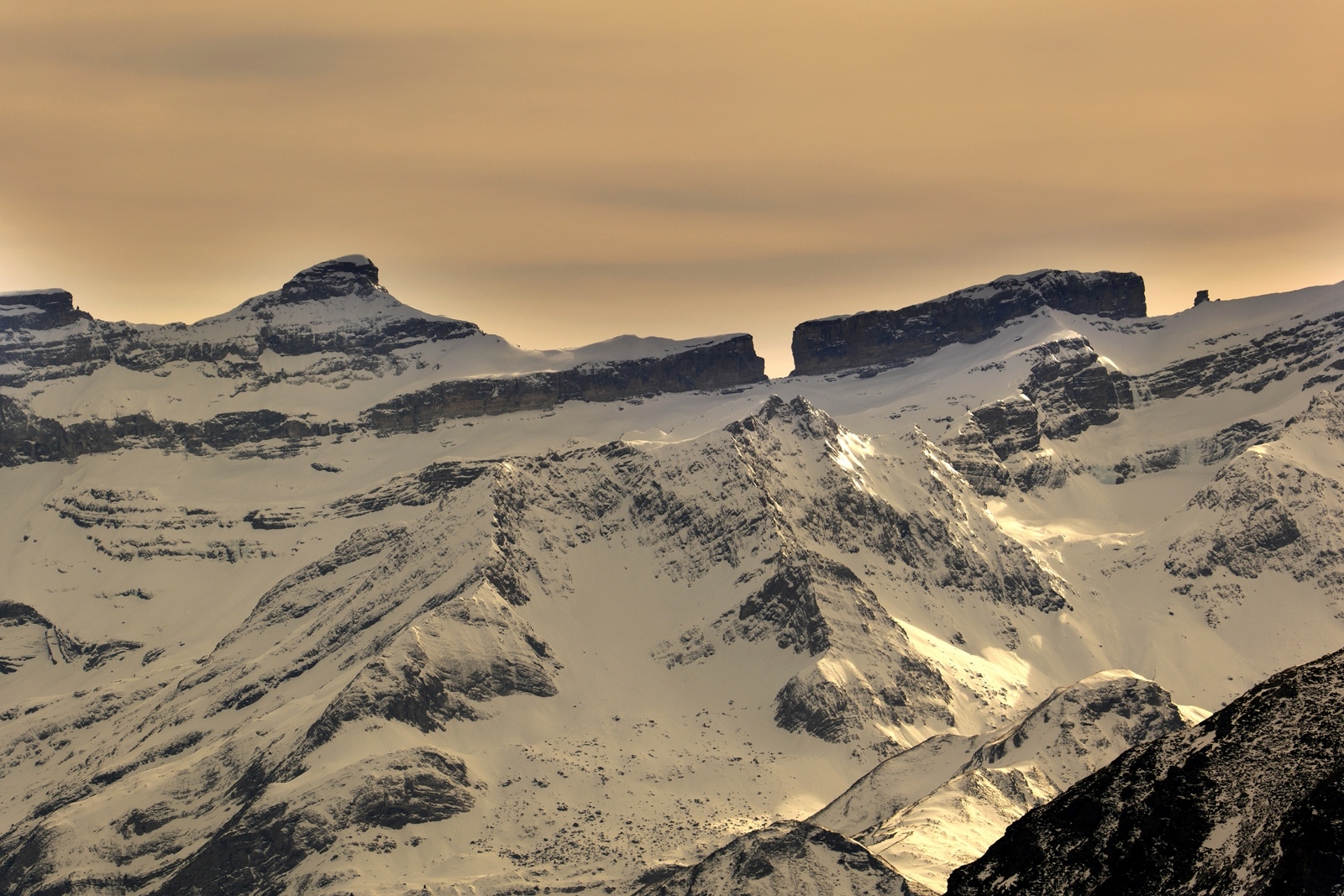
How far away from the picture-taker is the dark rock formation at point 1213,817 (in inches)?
4513

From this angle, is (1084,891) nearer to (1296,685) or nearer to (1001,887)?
(1001,887)

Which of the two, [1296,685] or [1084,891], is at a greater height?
[1296,685]

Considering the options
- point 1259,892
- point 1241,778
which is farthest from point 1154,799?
point 1259,892

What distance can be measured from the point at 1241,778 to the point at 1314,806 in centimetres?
802

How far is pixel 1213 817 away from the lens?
122188mm

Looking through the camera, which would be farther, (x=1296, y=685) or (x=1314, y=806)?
(x=1296, y=685)

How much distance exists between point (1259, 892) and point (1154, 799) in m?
14.4

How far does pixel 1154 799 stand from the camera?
12781 centimetres

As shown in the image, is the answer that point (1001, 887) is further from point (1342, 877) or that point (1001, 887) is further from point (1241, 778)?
point (1342, 877)

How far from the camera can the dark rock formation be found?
4513 inches

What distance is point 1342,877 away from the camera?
11200cm

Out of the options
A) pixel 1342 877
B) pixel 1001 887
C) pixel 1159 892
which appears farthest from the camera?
pixel 1001 887

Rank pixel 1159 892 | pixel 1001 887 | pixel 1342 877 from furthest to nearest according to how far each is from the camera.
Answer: pixel 1001 887 → pixel 1159 892 → pixel 1342 877

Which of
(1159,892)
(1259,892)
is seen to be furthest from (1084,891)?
(1259,892)
